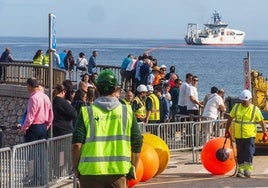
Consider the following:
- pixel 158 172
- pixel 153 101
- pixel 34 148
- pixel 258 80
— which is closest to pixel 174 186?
pixel 158 172

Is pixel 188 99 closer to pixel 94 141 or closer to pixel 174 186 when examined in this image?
pixel 174 186

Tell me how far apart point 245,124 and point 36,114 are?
4.23 m

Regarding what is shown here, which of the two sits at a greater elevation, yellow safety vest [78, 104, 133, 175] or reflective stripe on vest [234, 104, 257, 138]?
yellow safety vest [78, 104, 133, 175]

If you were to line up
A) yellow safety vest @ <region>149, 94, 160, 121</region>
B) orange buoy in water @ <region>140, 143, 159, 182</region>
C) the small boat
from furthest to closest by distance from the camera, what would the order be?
the small boat → yellow safety vest @ <region>149, 94, 160, 121</region> → orange buoy in water @ <region>140, 143, 159, 182</region>

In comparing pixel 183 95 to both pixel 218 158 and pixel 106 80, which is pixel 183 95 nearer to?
pixel 218 158

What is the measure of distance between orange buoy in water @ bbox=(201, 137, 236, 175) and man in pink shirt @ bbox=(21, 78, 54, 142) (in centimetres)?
356

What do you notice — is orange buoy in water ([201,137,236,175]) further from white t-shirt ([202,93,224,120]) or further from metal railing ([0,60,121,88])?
metal railing ([0,60,121,88])

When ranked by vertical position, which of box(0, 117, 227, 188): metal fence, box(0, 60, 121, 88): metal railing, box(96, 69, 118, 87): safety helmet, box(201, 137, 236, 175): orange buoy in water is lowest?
box(201, 137, 236, 175): orange buoy in water

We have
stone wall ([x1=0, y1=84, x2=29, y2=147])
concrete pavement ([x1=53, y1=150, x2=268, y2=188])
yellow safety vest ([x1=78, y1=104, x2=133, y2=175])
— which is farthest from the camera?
stone wall ([x1=0, y1=84, x2=29, y2=147])

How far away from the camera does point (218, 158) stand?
1614 centimetres

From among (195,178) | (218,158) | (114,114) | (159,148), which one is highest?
(114,114)

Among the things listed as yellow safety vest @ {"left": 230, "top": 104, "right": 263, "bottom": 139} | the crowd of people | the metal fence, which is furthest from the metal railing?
yellow safety vest @ {"left": 230, "top": 104, "right": 263, "bottom": 139}

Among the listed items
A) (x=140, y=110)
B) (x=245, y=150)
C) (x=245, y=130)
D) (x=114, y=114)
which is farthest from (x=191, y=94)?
(x=114, y=114)

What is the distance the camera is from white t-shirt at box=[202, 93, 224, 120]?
66.0ft
